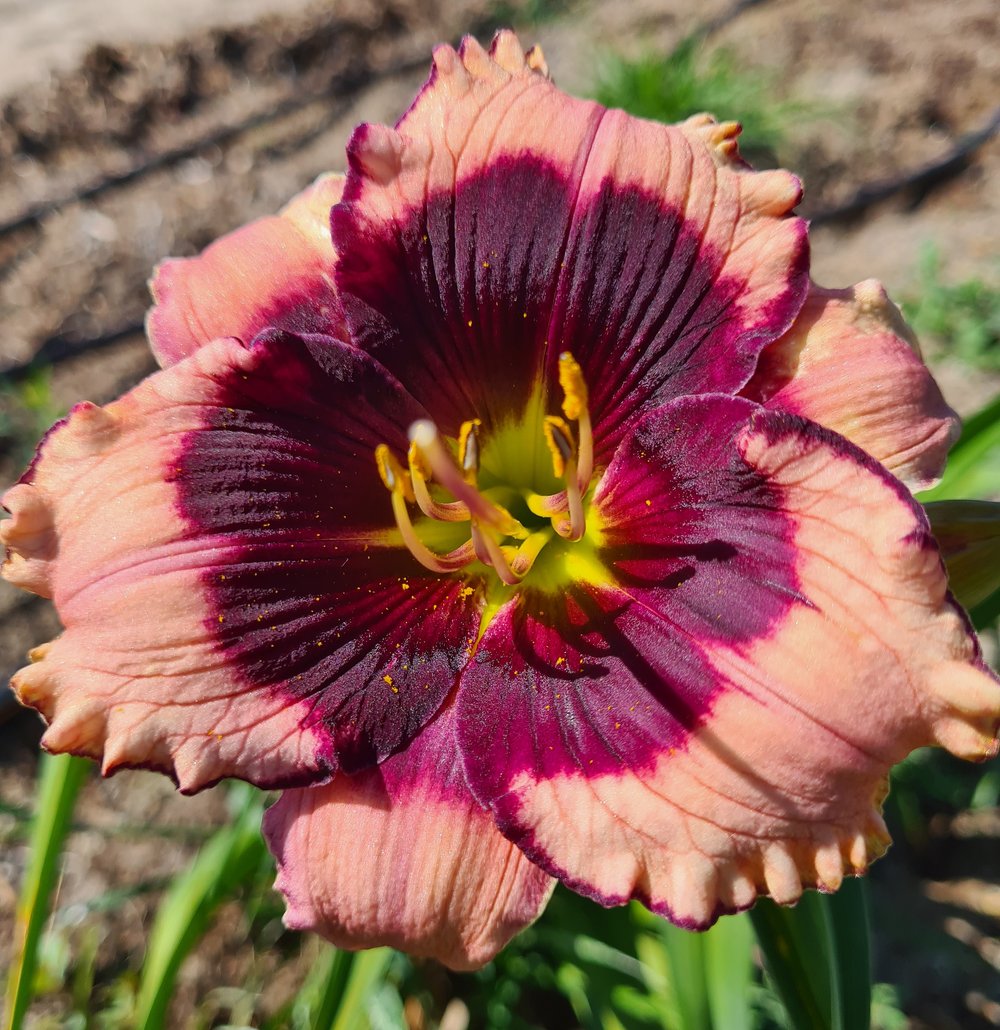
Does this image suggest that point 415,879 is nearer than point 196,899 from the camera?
Yes

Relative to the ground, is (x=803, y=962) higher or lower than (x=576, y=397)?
lower

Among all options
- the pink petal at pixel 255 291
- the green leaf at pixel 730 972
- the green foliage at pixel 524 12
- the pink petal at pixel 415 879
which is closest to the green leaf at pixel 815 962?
the green leaf at pixel 730 972

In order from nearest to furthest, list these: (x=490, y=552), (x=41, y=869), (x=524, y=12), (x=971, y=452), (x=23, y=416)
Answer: (x=490, y=552)
(x=41, y=869)
(x=971, y=452)
(x=23, y=416)
(x=524, y=12)

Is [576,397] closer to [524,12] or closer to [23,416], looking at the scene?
[23,416]

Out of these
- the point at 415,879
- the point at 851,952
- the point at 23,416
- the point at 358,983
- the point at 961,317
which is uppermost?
the point at 415,879

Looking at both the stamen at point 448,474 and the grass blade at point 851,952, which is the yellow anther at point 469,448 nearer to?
the stamen at point 448,474

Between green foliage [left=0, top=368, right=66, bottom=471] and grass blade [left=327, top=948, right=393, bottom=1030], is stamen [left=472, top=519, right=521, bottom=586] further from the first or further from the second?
green foliage [left=0, top=368, right=66, bottom=471]

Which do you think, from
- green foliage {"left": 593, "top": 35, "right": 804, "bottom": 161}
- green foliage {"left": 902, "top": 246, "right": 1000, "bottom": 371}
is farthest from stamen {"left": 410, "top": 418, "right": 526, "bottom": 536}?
green foliage {"left": 593, "top": 35, "right": 804, "bottom": 161}

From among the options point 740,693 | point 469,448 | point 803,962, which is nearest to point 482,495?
point 469,448
